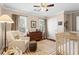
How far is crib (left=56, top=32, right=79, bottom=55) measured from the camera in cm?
167

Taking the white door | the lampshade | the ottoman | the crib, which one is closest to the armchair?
the ottoman

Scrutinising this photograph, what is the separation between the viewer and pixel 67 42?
178 centimetres

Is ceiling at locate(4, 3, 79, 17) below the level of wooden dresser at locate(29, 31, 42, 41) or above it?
above

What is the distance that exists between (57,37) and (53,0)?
75 cm

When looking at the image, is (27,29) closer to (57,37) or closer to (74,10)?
(57,37)

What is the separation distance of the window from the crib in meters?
0.57

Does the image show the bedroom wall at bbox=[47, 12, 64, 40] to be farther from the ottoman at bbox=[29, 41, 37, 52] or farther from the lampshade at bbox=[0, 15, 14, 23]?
the lampshade at bbox=[0, 15, 14, 23]

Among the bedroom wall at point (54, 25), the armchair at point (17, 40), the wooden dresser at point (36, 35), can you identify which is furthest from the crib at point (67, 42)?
the armchair at point (17, 40)

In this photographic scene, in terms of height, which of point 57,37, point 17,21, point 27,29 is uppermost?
point 17,21

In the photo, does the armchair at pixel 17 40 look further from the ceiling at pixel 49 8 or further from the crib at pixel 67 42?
the crib at pixel 67 42

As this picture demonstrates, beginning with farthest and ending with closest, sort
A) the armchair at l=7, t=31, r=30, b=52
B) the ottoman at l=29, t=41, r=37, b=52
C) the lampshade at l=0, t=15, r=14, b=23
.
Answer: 1. the ottoman at l=29, t=41, r=37, b=52
2. the armchair at l=7, t=31, r=30, b=52
3. the lampshade at l=0, t=15, r=14, b=23

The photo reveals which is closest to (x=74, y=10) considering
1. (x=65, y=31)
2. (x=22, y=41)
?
(x=65, y=31)

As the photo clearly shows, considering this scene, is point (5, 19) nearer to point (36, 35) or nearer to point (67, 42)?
point (36, 35)

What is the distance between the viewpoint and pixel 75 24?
1.74 m
